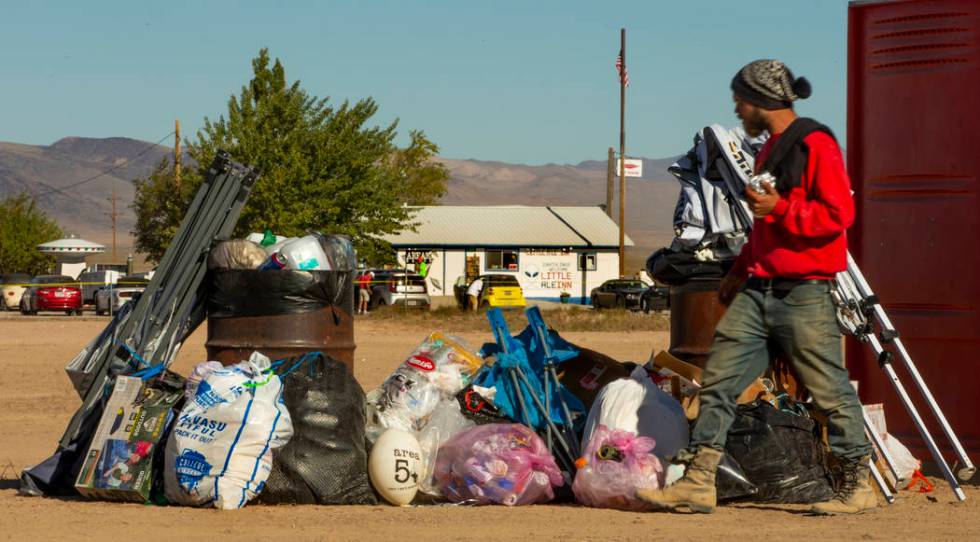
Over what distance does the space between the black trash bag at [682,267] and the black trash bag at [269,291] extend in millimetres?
1736

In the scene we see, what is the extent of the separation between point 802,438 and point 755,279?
993 millimetres

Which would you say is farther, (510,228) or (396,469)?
(510,228)

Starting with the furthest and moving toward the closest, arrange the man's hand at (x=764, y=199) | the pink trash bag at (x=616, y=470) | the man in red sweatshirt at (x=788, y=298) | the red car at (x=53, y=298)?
the red car at (x=53, y=298), the pink trash bag at (x=616, y=470), the man in red sweatshirt at (x=788, y=298), the man's hand at (x=764, y=199)

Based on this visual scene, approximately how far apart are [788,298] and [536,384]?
160cm

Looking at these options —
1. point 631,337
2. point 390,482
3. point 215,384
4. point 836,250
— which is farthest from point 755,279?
point 631,337

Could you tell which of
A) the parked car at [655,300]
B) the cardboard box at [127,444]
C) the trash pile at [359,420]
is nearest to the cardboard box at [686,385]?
the trash pile at [359,420]

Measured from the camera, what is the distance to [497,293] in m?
37.0

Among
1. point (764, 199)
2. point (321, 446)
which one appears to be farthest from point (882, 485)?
point (321, 446)

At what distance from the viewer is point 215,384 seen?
6312mm

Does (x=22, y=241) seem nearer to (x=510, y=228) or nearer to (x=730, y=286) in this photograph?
(x=510, y=228)

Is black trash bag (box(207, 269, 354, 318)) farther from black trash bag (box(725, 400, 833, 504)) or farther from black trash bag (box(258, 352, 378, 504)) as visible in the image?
black trash bag (box(725, 400, 833, 504))

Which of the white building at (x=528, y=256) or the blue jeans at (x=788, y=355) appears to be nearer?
the blue jeans at (x=788, y=355)

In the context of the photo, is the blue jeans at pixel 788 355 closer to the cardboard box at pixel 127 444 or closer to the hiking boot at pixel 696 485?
the hiking boot at pixel 696 485

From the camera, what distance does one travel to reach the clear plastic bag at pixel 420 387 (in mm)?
6828
